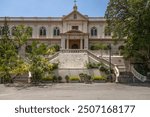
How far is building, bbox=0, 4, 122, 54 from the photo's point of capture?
205ft

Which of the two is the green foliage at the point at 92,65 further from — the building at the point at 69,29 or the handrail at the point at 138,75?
the building at the point at 69,29

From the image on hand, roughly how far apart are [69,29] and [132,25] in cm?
2853

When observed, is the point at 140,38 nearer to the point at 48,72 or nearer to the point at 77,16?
the point at 48,72

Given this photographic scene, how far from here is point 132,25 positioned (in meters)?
38.4

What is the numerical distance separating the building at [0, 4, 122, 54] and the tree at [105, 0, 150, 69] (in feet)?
66.1

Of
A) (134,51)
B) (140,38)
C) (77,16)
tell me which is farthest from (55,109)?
(77,16)

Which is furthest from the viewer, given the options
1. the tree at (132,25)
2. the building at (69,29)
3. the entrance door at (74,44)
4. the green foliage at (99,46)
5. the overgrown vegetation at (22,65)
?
the entrance door at (74,44)

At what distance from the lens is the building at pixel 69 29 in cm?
6258

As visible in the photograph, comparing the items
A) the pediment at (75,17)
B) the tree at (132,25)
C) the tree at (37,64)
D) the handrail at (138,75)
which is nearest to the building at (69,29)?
the pediment at (75,17)

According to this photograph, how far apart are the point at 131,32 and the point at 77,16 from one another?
28.2m

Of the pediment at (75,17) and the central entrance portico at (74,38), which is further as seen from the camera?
the pediment at (75,17)

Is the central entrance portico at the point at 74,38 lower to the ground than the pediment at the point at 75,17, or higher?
lower

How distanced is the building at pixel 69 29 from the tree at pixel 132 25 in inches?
793

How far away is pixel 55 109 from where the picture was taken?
10328 millimetres
